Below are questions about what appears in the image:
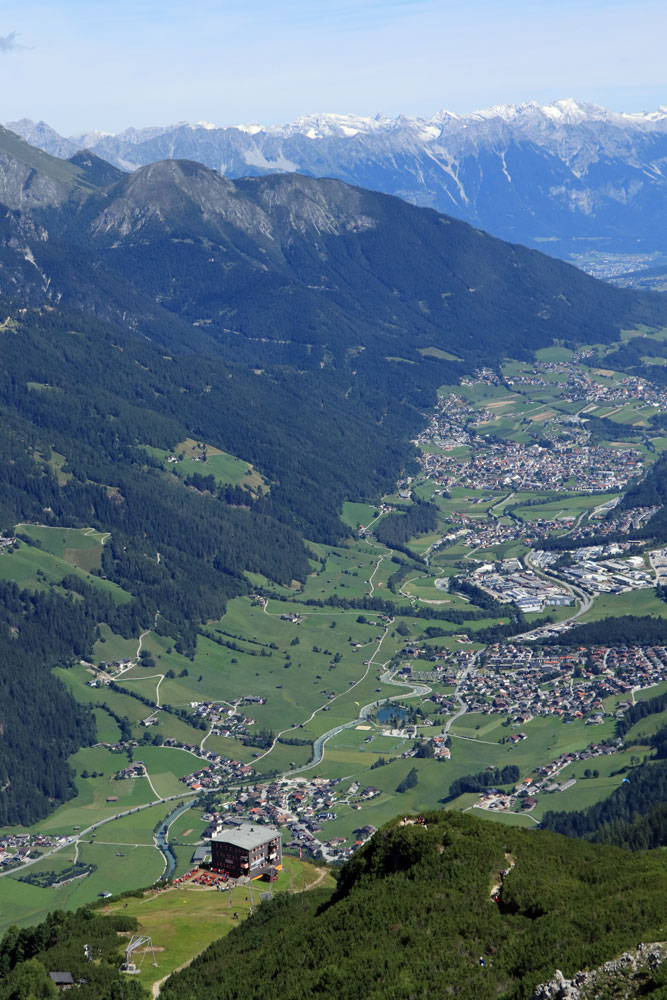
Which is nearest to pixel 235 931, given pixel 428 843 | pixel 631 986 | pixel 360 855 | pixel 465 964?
pixel 360 855

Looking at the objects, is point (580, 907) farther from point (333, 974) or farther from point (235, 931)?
point (235, 931)

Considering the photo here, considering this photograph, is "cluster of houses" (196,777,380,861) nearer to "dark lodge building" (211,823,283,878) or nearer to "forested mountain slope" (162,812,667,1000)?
"dark lodge building" (211,823,283,878)

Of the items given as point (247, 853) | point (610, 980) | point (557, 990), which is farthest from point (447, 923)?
point (247, 853)

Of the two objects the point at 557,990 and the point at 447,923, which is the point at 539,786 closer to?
the point at 447,923

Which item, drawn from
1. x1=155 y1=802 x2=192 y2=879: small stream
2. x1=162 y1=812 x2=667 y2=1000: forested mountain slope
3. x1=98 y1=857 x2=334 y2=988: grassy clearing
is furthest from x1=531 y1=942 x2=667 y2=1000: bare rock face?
x1=155 y1=802 x2=192 y2=879: small stream

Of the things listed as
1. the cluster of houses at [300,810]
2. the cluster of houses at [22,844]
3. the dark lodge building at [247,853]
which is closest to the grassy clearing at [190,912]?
the dark lodge building at [247,853]

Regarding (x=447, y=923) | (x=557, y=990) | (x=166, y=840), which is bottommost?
(x=166, y=840)

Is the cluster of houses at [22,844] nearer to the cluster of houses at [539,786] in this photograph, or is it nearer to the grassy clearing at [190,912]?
the grassy clearing at [190,912]

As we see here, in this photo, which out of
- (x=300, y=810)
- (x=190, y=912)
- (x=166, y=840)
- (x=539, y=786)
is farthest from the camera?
(x=539, y=786)

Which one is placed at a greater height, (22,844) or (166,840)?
(166,840)
